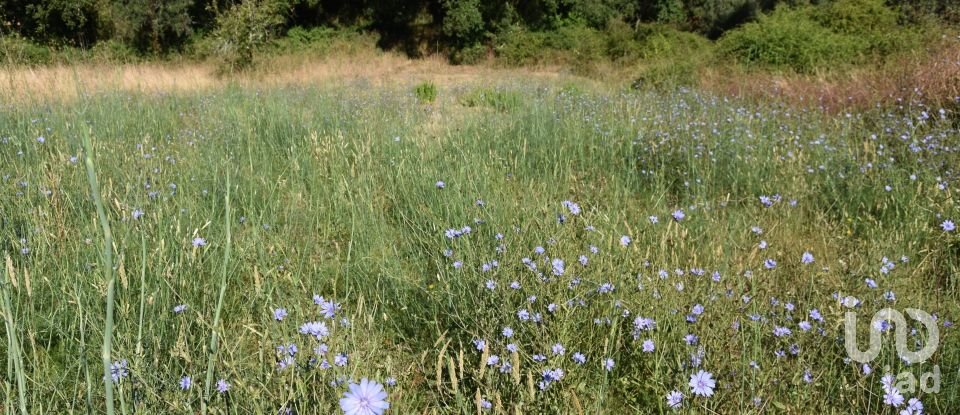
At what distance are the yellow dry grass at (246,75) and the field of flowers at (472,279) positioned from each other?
95cm

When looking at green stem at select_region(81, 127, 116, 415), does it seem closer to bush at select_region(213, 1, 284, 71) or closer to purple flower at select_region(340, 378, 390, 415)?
purple flower at select_region(340, 378, 390, 415)

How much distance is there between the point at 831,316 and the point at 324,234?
1.80 meters

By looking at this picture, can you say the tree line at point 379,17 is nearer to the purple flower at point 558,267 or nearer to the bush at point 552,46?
the bush at point 552,46

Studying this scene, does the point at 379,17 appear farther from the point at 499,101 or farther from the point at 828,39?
the point at 499,101

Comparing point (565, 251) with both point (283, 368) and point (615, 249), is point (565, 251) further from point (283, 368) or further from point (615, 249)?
point (283, 368)

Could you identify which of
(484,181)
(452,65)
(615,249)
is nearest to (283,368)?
(615,249)

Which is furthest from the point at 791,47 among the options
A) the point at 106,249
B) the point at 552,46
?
the point at 106,249

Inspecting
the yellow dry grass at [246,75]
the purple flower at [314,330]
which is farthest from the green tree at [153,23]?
the purple flower at [314,330]

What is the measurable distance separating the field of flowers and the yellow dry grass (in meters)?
0.95


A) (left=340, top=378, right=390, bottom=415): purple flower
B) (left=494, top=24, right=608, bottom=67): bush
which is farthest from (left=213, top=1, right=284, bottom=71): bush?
(left=340, top=378, right=390, bottom=415): purple flower

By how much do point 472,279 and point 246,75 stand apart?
1174 cm

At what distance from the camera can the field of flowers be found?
4.24 ft

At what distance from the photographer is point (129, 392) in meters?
1.22

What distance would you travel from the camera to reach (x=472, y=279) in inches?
68.1
